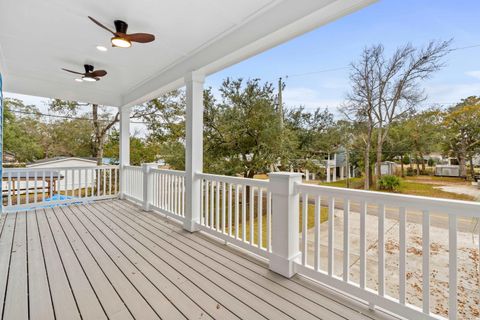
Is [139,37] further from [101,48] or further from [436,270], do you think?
[436,270]

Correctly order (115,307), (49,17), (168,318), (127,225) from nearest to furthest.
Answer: (168,318)
(115,307)
(49,17)
(127,225)

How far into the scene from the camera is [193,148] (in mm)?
3602

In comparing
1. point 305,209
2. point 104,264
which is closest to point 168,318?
point 104,264

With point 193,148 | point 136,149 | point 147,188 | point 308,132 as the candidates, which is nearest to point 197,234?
point 193,148

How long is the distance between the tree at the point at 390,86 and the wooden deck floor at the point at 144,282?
7.39 feet

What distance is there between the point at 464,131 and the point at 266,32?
241cm

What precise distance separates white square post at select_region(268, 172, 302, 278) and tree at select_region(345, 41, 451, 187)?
176 centimetres

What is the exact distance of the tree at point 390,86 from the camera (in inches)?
131

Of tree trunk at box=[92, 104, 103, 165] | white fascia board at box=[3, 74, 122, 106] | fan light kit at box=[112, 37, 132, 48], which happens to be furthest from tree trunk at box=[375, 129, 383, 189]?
tree trunk at box=[92, 104, 103, 165]

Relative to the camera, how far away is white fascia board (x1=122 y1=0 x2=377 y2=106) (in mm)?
2018

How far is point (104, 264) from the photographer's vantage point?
8.21 feet

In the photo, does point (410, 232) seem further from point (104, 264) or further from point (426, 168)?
point (104, 264)

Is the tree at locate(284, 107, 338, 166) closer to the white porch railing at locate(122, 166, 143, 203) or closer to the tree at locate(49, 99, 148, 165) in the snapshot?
the white porch railing at locate(122, 166, 143, 203)

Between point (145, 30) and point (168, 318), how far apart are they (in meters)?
3.06
